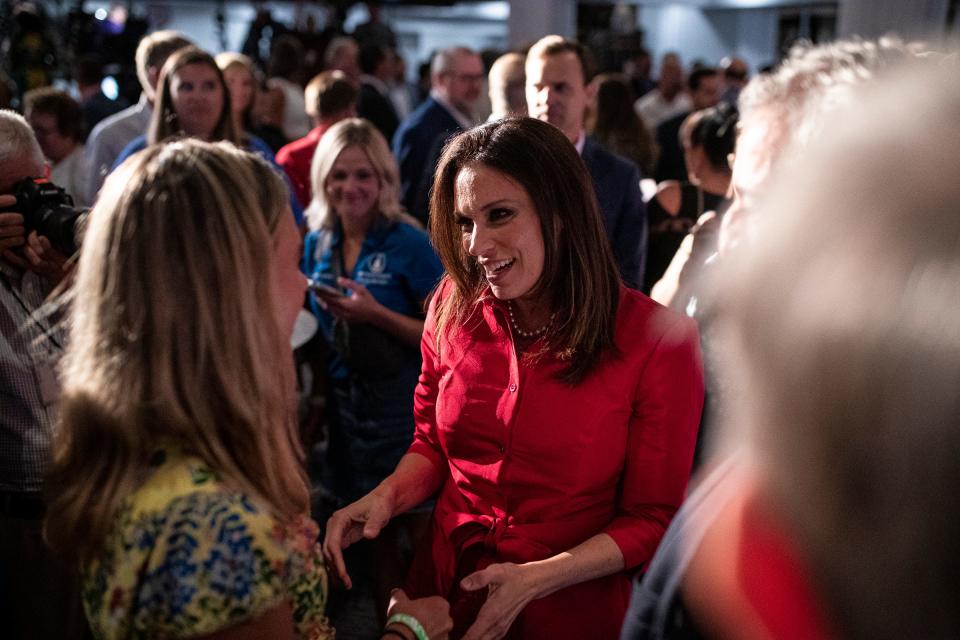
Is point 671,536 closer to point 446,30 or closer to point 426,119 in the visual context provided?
point 426,119

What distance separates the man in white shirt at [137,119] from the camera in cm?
374

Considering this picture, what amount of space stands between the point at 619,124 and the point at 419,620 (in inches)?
151

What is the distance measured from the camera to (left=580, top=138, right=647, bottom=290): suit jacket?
2.92 meters

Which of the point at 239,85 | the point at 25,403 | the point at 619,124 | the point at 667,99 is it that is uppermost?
the point at 239,85

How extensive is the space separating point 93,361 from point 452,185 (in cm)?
83

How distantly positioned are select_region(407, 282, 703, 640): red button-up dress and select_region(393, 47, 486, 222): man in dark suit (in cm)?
244

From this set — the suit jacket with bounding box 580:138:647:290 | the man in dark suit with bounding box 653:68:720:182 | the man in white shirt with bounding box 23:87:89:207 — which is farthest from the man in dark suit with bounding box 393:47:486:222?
the man in white shirt with bounding box 23:87:89:207

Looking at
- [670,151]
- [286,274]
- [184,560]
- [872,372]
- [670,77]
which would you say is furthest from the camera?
[670,77]

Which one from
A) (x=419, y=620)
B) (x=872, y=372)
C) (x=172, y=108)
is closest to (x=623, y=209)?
(x=172, y=108)

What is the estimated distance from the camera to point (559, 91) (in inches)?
122

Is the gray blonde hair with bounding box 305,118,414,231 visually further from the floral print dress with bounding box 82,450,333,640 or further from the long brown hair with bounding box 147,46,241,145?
the floral print dress with bounding box 82,450,333,640

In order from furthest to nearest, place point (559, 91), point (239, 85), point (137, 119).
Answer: point (239, 85) < point (137, 119) < point (559, 91)

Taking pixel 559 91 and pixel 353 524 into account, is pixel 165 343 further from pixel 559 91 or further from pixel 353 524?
pixel 559 91

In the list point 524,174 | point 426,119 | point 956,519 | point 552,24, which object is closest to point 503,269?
point 524,174
